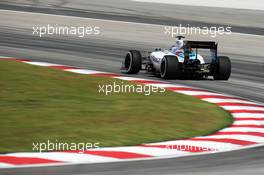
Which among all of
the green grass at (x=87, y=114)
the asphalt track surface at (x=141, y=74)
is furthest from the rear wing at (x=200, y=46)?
the green grass at (x=87, y=114)

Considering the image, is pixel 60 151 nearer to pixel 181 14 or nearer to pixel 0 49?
pixel 0 49

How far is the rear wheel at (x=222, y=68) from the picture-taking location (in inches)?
736

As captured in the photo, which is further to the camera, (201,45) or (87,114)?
(201,45)

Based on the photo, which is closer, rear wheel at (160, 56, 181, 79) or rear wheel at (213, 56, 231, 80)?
rear wheel at (160, 56, 181, 79)

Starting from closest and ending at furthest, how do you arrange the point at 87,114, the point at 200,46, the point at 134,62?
the point at 87,114
the point at 200,46
the point at 134,62

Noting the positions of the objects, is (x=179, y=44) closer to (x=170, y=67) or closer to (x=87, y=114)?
(x=170, y=67)

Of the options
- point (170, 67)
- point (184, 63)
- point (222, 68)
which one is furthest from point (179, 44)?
point (222, 68)

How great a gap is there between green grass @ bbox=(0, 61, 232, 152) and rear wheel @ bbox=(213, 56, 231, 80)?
2495 mm

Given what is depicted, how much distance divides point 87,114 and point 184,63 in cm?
565

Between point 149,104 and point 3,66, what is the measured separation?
469 centimetres

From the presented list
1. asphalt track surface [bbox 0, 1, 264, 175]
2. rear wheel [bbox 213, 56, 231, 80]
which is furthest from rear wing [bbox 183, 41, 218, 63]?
asphalt track surface [bbox 0, 1, 264, 175]

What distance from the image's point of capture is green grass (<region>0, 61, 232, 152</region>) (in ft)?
37.8

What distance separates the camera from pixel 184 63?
1853cm

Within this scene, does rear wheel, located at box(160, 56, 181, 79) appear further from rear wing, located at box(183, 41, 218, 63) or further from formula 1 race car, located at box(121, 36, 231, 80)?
rear wing, located at box(183, 41, 218, 63)
